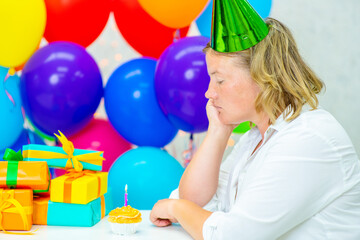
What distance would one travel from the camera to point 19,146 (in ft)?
7.25

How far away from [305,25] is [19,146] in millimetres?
2251

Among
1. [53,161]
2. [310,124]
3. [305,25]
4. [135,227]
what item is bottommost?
[135,227]

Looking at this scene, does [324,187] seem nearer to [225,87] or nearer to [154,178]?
[225,87]

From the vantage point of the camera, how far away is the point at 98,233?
1175 millimetres

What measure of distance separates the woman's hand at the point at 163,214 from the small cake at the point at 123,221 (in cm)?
9

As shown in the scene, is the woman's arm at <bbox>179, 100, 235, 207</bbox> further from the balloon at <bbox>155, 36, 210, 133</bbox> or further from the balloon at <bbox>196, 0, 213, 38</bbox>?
the balloon at <bbox>196, 0, 213, 38</bbox>

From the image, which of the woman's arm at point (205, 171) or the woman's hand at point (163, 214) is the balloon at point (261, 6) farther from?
the woman's hand at point (163, 214)

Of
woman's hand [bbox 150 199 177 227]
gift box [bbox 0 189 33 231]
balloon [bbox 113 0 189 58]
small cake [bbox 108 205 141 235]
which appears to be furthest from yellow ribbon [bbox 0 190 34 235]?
balloon [bbox 113 0 189 58]

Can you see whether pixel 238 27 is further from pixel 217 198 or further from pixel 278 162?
pixel 217 198

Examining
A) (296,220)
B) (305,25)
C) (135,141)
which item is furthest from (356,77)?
(296,220)

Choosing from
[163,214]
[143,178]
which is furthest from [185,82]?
[163,214]

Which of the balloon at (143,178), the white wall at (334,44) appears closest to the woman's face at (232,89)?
the balloon at (143,178)

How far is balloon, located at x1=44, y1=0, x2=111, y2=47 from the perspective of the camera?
226 cm

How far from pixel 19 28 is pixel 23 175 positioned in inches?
39.0
